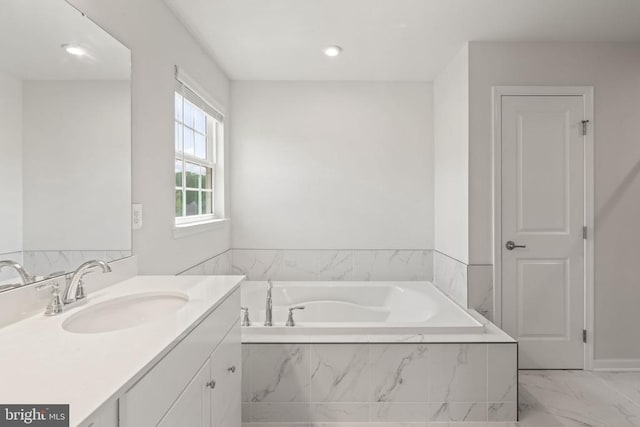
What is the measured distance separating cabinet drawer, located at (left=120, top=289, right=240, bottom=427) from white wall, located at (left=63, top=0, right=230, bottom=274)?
2.65 ft

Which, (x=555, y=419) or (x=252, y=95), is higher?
(x=252, y=95)

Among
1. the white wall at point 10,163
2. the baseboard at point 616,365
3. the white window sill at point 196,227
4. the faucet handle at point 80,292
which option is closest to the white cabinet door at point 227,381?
the faucet handle at point 80,292

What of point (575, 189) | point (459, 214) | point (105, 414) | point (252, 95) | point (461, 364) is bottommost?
point (461, 364)

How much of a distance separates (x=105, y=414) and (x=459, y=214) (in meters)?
2.69

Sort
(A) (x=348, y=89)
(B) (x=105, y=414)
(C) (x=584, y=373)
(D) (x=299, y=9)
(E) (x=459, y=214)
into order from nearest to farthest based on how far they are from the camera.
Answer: (B) (x=105, y=414), (D) (x=299, y=9), (C) (x=584, y=373), (E) (x=459, y=214), (A) (x=348, y=89)

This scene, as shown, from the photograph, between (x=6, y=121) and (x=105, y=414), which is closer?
(x=105, y=414)

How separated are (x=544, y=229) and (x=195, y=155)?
272 cm

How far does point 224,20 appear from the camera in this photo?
7.81 ft

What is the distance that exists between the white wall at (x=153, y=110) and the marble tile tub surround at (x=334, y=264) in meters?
1.06

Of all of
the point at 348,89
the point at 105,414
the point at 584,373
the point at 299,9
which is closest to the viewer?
the point at 105,414

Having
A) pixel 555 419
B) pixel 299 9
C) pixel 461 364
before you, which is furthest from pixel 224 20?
pixel 555 419

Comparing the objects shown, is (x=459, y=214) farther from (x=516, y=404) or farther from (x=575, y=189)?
(x=516, y=404)

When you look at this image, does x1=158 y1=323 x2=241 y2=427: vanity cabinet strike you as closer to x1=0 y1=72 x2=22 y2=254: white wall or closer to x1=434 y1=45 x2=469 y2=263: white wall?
x1=0 y1=72 x2=22 y2=254: white wall

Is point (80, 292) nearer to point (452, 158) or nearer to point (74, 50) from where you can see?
point (74, 50)
